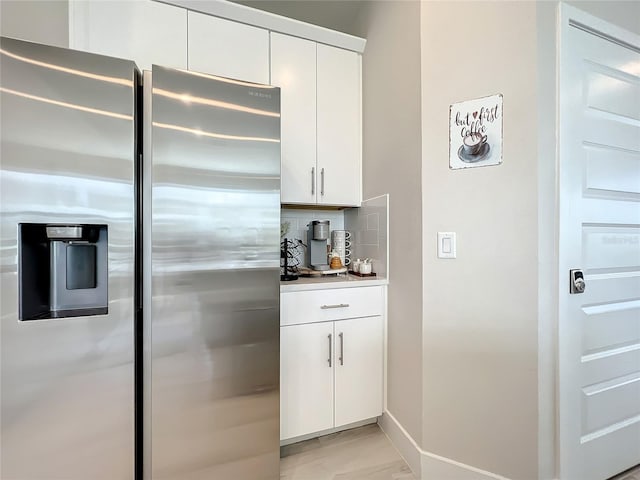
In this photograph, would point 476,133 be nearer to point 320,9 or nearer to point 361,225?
point 361,225

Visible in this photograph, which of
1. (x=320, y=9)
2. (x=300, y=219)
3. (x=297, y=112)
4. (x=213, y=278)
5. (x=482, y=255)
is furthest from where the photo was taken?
(x=300, y=219)

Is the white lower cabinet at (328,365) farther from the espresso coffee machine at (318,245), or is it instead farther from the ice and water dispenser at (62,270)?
the ice and water dispenser at (62,270)

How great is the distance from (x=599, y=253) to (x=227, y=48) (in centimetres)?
225

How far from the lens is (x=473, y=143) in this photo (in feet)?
4.47

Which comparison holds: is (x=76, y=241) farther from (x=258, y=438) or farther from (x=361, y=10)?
(x=361, y=10)

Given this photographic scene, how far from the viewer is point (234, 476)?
1220mm

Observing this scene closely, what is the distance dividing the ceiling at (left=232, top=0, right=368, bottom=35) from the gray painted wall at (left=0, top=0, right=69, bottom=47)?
1.09m

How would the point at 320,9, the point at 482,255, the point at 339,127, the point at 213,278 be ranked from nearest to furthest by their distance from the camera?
1. the point at 213,278
2. the point at 482,255
3. the point at 339,127
4. the point at 320,9

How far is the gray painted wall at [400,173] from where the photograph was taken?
1515mm

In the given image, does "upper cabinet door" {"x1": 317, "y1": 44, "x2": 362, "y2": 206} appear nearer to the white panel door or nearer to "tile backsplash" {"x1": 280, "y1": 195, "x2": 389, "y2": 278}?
"tile backsplash" {"x1": 280, "y1": 195, "x2": 389, "y2": 278}

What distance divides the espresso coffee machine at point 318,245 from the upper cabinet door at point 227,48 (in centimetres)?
100

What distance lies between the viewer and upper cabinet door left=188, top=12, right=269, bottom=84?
171 cm

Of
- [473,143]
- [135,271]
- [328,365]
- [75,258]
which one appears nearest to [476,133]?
[473,143]

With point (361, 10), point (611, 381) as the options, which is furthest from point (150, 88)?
point (611, 381)
